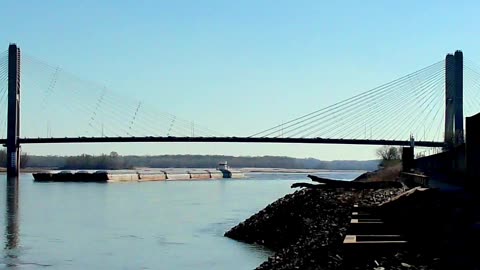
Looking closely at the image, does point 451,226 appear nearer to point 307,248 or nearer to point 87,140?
point 307,248

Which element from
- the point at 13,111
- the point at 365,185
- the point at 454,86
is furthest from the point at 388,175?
the point at 13,111

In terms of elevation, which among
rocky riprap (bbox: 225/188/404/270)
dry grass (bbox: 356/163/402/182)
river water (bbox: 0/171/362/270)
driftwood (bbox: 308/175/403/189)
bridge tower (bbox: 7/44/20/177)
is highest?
bridge tower (bbox: 7/44/20/177)

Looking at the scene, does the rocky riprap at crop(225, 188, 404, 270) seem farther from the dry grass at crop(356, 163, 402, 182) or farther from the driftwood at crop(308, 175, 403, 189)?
the dry grass at crop(356, 163, 402, 182)

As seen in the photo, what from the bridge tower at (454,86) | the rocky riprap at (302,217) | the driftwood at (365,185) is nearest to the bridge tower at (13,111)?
the bridge tower at (454,86)

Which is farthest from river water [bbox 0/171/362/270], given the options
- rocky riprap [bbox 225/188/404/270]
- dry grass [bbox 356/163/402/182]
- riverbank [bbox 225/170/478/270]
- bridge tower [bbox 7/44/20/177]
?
bridge tower [bbox 7/44/20/177]

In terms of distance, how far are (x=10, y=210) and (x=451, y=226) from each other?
35.5 metres

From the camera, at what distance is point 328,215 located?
23.6m

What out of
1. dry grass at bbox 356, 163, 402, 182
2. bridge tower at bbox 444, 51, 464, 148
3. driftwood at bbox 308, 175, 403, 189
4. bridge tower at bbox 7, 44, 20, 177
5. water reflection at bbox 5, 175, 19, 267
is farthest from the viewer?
bridge tower at bbox 7, 44, 20, 177

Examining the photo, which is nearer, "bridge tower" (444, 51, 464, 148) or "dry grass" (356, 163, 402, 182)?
"dry grass" (356, 163, 402, 182)

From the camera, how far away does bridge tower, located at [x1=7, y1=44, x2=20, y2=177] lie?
9031cm

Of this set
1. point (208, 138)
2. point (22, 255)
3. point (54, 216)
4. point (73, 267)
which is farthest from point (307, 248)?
point (208, 138)

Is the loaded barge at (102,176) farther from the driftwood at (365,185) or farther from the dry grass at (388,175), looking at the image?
the driftwood at (365,185)

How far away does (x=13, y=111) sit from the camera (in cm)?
9050

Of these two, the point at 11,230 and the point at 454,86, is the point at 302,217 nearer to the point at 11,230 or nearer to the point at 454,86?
the point at 11,230
